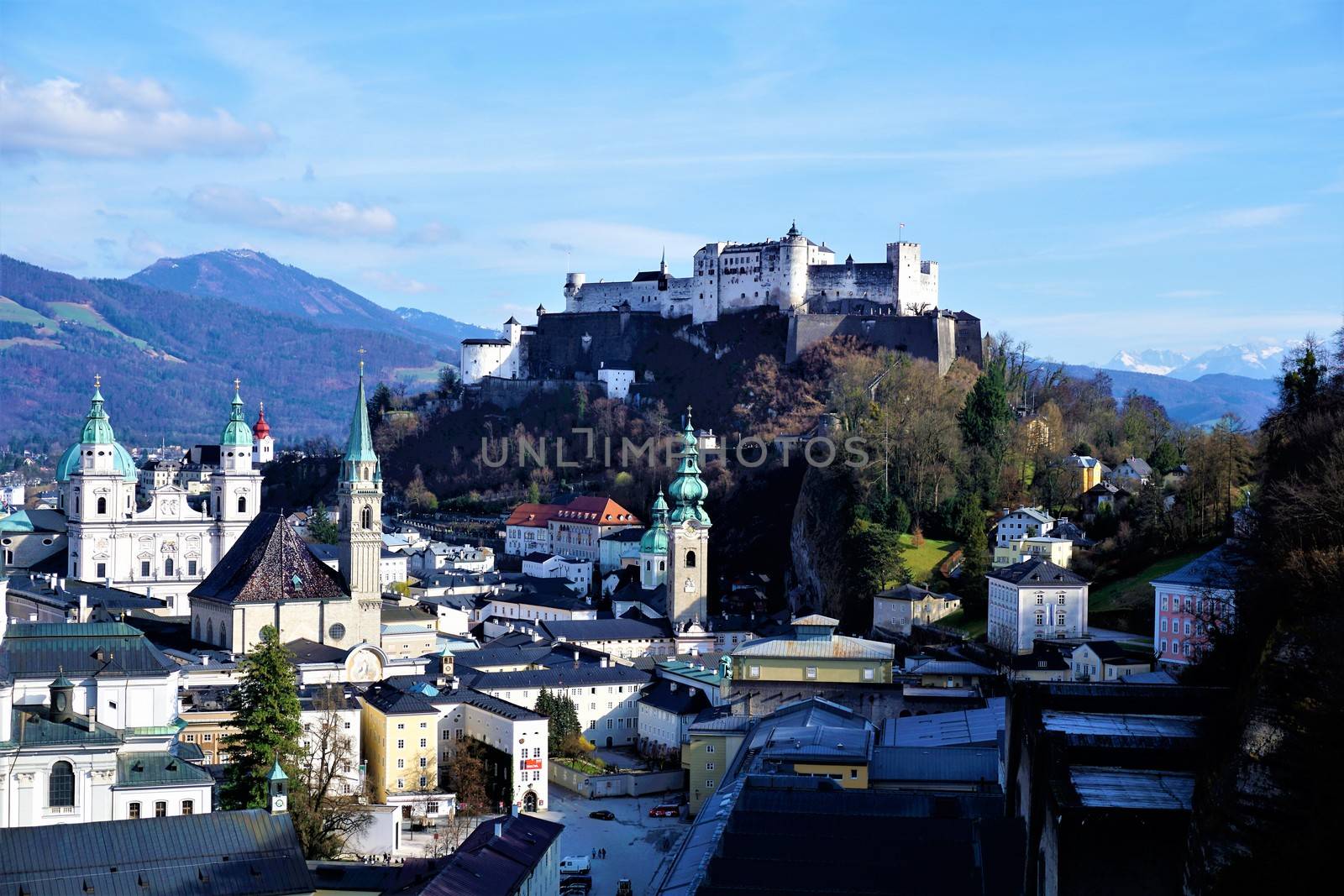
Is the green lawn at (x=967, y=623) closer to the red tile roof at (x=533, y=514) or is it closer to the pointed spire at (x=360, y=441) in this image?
the pointed spire at (x=360, y=441)

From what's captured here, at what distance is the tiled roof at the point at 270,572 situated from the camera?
53.8 m

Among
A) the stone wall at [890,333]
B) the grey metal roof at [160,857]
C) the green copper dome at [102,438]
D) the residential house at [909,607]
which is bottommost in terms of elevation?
the grey metal roof at [160,857]

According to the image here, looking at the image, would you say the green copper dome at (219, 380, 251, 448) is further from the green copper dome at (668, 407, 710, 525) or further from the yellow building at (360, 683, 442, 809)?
the yellow building at (360, 683, 442, 809)

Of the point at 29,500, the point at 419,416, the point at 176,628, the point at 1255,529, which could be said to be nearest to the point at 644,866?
the point at 1255,529

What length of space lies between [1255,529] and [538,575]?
1988 inches

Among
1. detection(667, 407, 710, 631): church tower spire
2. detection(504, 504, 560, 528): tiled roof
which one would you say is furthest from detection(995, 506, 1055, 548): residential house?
detection(504, 504, 560, 528): tiled roof

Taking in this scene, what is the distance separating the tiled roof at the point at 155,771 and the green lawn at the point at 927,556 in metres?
33.2

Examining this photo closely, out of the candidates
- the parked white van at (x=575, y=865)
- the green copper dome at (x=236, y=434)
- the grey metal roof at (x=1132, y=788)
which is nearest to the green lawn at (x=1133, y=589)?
the parked white van at (x=575, y=865)

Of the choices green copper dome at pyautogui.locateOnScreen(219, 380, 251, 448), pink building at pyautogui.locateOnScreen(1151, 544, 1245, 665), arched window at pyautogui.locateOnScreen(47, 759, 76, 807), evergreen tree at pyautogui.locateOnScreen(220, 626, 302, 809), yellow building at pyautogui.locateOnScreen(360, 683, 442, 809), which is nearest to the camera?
arched window at pyautogui.locateOnScreen(47, 759, 76, 807)

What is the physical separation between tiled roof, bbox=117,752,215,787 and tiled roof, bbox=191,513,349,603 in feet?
59.8

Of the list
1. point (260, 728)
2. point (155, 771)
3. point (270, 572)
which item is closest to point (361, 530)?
point (270, 572)

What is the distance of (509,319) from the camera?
116 meters

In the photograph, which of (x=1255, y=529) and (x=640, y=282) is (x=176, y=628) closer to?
(x=1255, y=529)

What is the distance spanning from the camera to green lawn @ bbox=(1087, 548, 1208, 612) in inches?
2116
